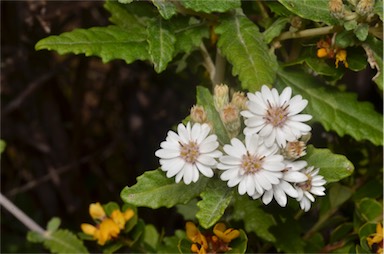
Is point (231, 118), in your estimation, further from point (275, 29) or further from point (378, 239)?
point (378, 239)

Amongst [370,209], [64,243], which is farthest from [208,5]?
[64,243]

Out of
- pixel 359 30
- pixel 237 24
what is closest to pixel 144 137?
pixel 237 24

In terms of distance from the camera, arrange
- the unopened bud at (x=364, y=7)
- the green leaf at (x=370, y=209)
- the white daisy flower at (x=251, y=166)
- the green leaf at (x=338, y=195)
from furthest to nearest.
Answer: the green leaf at (x=338, y=195)
the green leaf at (x=370, y=209)
the unopened bud at (x=364, y=7)
the white daisy flower at (x=251, y=166)

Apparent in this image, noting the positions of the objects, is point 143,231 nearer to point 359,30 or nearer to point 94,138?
point 359,30

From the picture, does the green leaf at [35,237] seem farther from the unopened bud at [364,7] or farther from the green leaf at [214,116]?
the unopened bud at [364,7]

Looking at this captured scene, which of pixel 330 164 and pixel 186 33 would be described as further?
pixel 186 33

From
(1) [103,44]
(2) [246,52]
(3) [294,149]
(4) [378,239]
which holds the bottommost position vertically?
(4) [378,239]

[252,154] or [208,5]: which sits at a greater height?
[208,5]

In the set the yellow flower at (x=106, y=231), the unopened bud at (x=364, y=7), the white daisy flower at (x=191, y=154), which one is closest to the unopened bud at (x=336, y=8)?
the unopened bud at (x=364, y=7)
